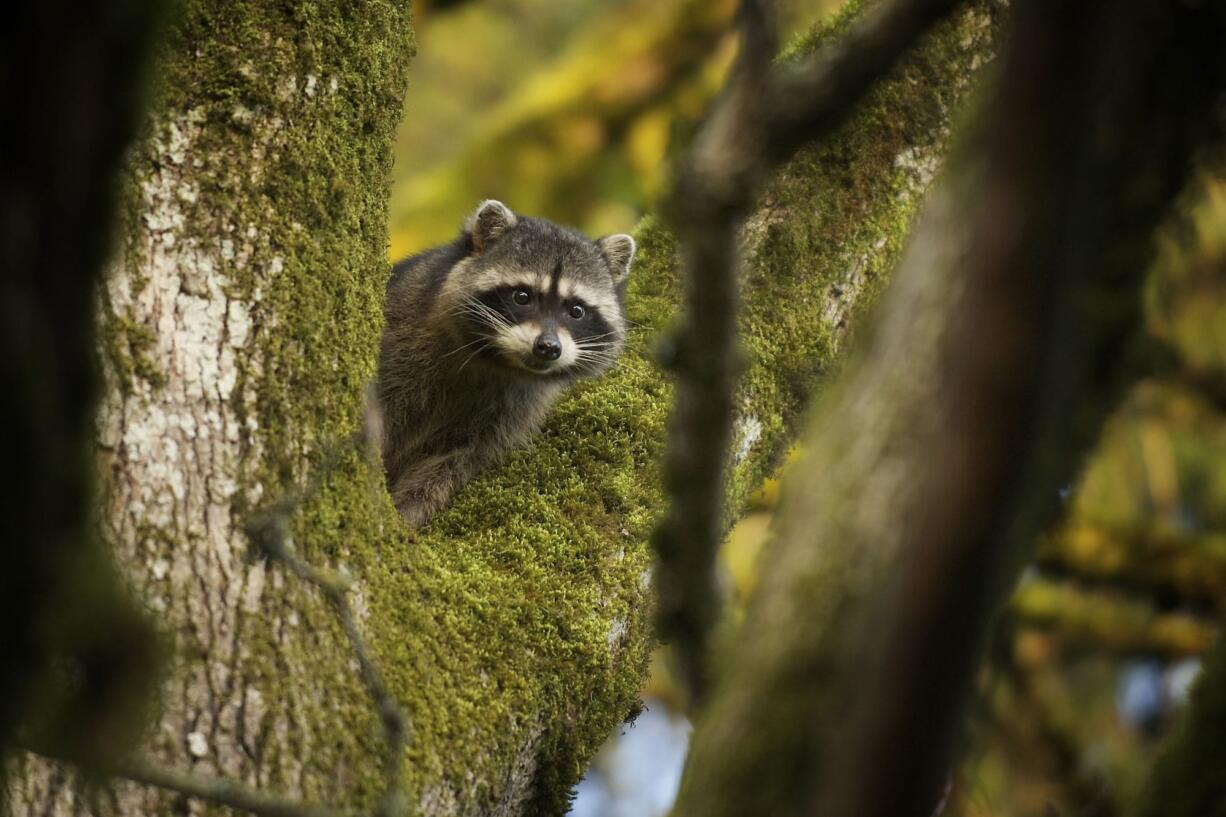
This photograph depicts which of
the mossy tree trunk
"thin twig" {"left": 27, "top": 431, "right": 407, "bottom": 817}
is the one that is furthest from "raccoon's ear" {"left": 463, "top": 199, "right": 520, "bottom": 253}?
"thin twig" {"left": 27, "top": 431, "right": 407, "bottom": 817}

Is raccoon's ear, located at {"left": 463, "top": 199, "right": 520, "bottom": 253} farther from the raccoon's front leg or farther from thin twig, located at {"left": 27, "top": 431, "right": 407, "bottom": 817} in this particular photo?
thin twig, located at {"left": 27, "top": 431, "right": 407, "bottom": 817}

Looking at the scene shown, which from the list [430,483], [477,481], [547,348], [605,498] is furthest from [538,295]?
[605,498]

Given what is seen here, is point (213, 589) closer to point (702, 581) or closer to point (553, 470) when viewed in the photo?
point (702, 581)

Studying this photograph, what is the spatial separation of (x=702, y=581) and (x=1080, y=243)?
767 millimetres

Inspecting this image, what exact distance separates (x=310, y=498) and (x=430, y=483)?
2.09 m

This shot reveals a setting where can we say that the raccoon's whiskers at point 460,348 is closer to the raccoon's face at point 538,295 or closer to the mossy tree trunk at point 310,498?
the raccoon's face at point 538,295

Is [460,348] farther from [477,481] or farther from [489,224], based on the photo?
[477,481]

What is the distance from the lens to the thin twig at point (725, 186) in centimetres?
158

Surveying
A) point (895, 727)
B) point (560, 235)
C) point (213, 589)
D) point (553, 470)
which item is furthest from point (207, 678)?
point (560, 235)

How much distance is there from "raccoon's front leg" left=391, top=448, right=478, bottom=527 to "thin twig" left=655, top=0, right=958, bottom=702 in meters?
2.76

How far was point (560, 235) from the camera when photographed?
19.6 feet

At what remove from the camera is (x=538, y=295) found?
582cm

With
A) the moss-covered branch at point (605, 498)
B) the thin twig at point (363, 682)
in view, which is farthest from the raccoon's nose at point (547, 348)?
the thin twig at point (363, 682)

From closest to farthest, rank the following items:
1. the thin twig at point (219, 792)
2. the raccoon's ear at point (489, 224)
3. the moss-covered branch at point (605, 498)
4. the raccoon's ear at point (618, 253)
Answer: the thin twig at point (219, 792), the moss-covered branch at point (605, 498), the raccoon's ear at point (618, 253), the raccoon's ear at point (489, 224)
